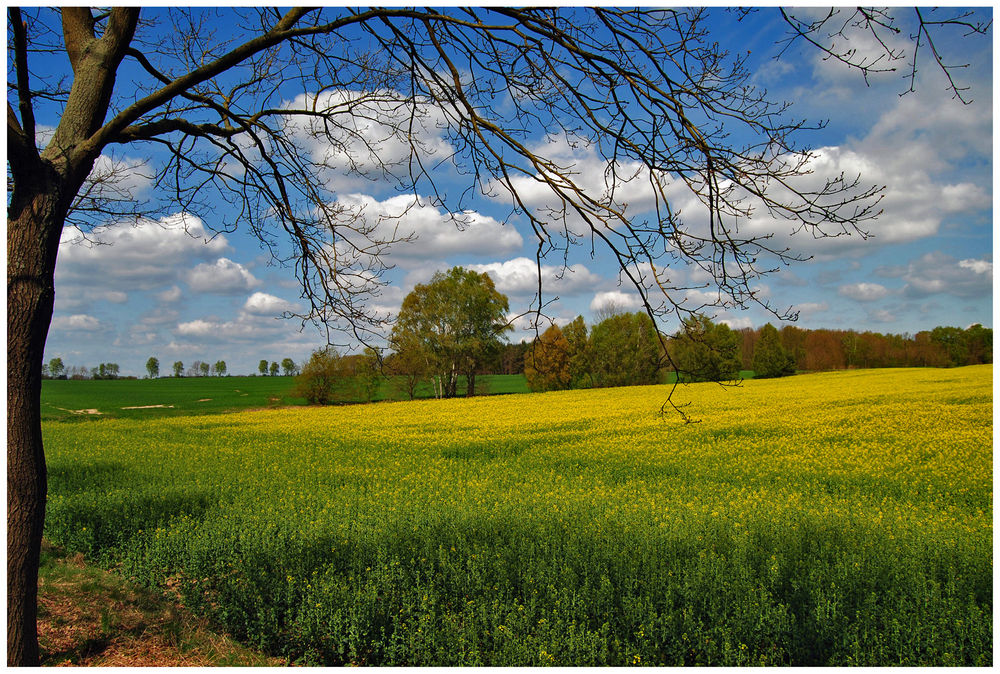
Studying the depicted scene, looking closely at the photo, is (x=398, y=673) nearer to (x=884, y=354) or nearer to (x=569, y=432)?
(x=569, y=432)

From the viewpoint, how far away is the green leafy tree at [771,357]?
44.3 m

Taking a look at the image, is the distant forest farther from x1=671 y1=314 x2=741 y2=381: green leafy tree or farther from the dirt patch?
x1=671 y1=314 x2=741 y2=381: green leafy tree

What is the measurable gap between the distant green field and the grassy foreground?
2423 cm

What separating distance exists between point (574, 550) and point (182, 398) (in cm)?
5336

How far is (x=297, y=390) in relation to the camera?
36719 mm

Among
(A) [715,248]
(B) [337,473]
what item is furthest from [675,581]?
(B) [337,473]

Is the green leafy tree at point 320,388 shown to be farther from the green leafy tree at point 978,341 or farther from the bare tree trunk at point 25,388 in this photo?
the green leafy tree at point 978,341

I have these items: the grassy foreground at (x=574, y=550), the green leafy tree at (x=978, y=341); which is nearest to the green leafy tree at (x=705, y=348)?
the grassy foreground at (x=574, y=550)

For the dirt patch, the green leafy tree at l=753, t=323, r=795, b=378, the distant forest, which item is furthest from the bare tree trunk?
the green leafy tree at l=753, t=323, r=795, b=378

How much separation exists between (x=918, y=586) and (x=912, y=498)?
6053 mm

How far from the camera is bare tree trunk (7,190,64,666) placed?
354 cm

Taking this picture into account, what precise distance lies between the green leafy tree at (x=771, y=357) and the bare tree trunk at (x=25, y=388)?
46.2 m

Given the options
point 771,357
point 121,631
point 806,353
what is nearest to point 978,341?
point 806,353

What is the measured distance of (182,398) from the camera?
50.7 metres
